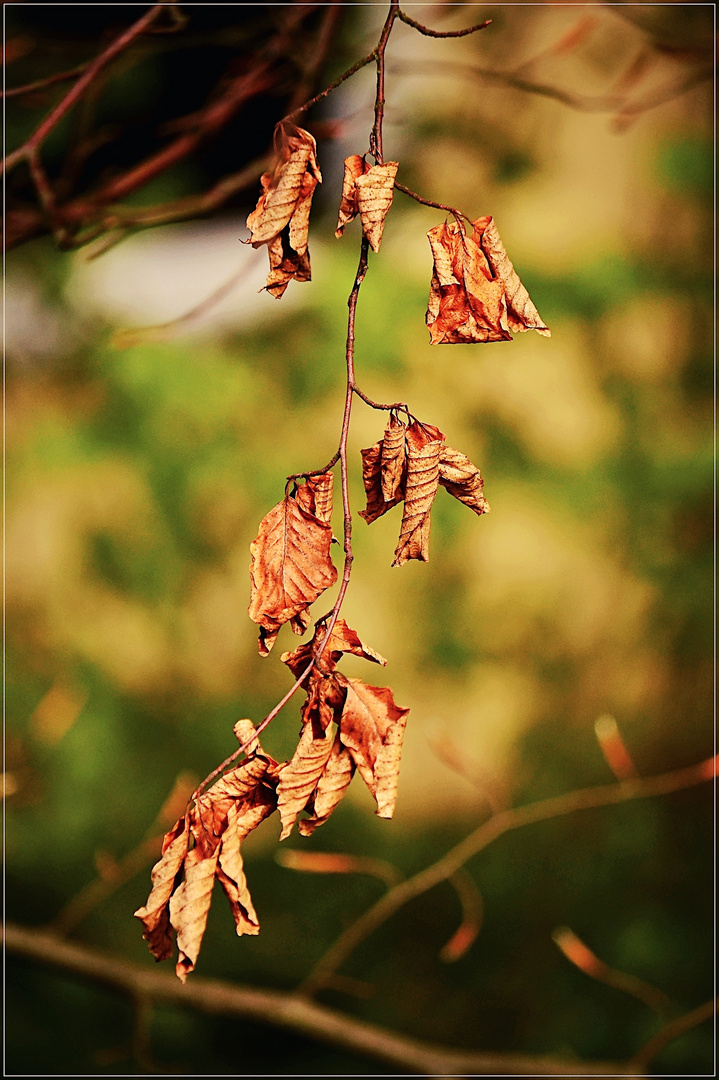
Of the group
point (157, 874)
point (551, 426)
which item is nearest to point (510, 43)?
point (551, 426)

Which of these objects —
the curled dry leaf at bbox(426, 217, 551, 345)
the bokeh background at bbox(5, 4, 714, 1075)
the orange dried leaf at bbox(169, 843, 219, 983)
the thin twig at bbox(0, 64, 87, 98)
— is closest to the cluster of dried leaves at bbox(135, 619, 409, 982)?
the orange dried leaf at bbox(169, 843, 219, 983)

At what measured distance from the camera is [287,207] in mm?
233

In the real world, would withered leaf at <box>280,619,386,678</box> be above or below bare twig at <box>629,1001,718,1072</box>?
above

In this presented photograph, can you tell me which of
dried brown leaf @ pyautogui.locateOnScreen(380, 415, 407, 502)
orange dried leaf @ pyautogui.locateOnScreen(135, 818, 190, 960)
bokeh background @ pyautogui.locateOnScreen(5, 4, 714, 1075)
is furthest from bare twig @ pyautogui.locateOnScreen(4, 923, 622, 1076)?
dried brown leaf @ pyautogui.locateOnScreen(380, 415, 407, 502)

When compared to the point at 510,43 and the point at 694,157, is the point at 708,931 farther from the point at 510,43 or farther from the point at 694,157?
the point at 510,43

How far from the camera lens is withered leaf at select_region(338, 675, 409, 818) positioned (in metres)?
0.24

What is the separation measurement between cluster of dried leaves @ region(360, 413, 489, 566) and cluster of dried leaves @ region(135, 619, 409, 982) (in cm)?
4

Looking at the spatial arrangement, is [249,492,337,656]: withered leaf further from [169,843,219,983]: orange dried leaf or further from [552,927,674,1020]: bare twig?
[552,927,674,1020]: bare twig

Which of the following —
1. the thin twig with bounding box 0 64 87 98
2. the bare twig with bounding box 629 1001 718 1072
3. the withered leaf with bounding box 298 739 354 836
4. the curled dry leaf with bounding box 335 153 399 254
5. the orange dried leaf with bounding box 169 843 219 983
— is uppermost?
the thin twig with bounding box 0 64 87 98

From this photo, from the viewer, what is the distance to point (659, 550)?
905 millimetres

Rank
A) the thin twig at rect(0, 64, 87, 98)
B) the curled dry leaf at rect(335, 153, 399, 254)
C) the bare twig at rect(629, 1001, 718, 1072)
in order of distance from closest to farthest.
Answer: the curled dry leaf at rect(335, 153, 399, 254) → the thin twig at rect(0, 64, 87, 98) → the bare twig at rect(629, 1001, 718, 1072)

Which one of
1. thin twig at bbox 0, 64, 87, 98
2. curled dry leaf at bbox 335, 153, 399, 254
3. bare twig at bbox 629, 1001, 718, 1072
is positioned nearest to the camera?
curled dry leaf at bbox 335, 153, 399, 254

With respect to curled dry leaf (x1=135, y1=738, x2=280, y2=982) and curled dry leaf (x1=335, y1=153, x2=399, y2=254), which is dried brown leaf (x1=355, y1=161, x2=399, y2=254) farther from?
curled dry leaf (x1=135, y1=738, x2=280, y2=982)

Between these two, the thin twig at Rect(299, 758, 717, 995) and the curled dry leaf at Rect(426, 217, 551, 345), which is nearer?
the curled dry leaf at Rect(426, 217, 551, 345)
